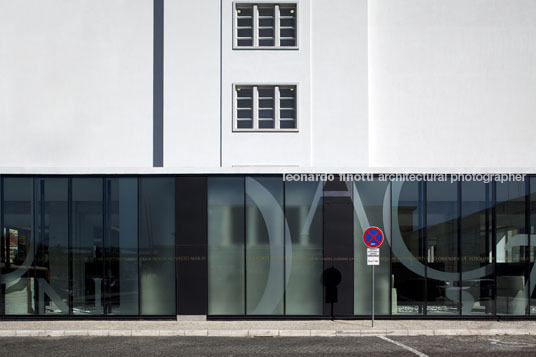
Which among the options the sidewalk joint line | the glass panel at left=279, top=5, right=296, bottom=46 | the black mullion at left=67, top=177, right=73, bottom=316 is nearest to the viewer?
the sidewalk joint line

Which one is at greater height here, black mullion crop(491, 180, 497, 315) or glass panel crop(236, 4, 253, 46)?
glass panel crop(236, 4, 253, 46)

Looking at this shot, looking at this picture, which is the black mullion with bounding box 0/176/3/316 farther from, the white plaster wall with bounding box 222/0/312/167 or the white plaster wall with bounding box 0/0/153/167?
the white plaster wall with bounding box 222/0/312/167

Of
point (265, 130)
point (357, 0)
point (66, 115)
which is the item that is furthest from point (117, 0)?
point (357, 0)

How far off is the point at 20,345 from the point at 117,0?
39.3 feet

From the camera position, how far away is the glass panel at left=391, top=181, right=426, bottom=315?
1822 cm

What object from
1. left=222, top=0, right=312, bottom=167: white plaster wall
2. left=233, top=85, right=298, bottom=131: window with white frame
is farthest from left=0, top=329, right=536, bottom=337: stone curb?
left=233, top=85, right=298, bottom=131: window with white frame

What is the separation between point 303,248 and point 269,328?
2978mm

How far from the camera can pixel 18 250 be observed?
1838 centimetres

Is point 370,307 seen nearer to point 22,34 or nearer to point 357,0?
point 357,0

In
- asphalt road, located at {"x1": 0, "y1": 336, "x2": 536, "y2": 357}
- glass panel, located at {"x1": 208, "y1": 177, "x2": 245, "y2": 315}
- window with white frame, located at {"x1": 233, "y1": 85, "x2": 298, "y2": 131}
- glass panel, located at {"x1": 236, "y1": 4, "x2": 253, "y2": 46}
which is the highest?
glass panel, located at {"x1": 236, "y1": 4, "x2": 253, "y2": 46}

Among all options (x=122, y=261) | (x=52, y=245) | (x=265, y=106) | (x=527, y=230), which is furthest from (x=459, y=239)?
(x=52, y=245)

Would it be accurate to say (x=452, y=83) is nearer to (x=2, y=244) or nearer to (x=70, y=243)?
(x=70, y=243)

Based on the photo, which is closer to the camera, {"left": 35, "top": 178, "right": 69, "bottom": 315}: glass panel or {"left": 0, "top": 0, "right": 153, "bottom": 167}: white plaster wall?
{"left": 35, "top": 178, "right": 69, "bottom": 315}: glass panel

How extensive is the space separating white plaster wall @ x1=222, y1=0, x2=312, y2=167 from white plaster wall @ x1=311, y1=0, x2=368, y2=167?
32 cm
